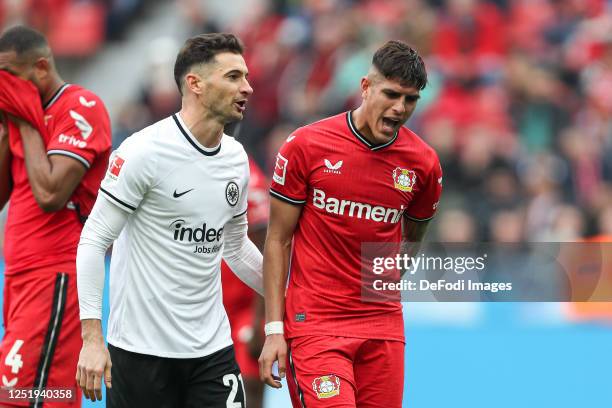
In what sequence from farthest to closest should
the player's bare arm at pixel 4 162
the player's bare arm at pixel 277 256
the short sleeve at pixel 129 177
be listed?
the player's bare arm at pixel 4 162 → the player's bare arm at pixel 277 256 → the short sleeve at pixel 129 177

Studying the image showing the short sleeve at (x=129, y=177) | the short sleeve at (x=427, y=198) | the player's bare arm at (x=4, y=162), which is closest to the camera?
the short sleeve at (x=129, y=177)

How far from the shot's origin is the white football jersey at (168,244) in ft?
16.0

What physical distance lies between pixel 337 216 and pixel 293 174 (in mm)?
279

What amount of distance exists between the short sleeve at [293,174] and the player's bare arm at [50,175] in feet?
3.46

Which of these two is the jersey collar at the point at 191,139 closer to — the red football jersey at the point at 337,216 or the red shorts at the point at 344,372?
the red football jersey at the point at 337,216

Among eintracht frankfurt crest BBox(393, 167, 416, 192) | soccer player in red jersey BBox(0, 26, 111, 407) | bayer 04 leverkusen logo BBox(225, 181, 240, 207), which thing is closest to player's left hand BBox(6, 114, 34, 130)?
soccer player in red jersey BBox(0, 26, 111, 407)

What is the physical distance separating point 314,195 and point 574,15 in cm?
899

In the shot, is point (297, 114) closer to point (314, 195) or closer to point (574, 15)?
point (574, 15)

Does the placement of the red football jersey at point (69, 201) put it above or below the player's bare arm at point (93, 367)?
above

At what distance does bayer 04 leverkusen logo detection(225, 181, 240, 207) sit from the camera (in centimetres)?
506

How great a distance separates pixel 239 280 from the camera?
6797mm

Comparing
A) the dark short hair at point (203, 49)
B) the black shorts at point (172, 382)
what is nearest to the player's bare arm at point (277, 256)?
the black shorts at point (172, 382)

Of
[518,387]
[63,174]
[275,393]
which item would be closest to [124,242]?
[63,174]

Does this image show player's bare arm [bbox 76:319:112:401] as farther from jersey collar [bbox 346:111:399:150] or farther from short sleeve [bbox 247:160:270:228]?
short sleeve [bbox 247:160:270:228]
